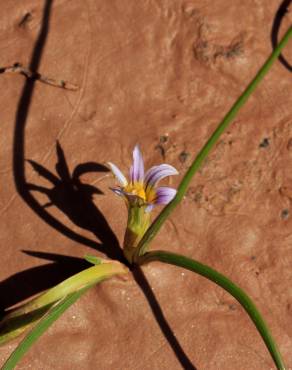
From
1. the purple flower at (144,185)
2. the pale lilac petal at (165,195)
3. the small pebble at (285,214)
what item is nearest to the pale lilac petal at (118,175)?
the purple flower at (144,185)

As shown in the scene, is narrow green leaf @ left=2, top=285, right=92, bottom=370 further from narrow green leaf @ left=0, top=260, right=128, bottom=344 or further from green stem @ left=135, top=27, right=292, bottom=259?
green stem @ left=135, top=27, right=292, bottom=259

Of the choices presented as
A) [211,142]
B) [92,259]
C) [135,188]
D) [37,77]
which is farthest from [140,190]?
[37,77]

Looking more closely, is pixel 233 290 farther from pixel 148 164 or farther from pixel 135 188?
pixel 148 164

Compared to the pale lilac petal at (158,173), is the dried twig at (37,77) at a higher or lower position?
higher

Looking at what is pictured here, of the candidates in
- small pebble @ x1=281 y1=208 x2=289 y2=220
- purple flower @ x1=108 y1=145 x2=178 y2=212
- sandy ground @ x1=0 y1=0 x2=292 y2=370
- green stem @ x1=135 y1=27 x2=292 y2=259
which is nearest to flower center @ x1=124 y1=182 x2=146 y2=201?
purple flower @ x1=108 y1=145 x2=178 y2=212

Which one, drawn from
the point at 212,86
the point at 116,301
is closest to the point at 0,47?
the point at 212,86

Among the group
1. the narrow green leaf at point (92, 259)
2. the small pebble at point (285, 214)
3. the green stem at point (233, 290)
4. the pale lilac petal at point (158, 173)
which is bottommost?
the green stem at point (233, 290)

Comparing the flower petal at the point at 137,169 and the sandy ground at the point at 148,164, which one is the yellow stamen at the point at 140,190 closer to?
the flower petal at the point at 137,169
